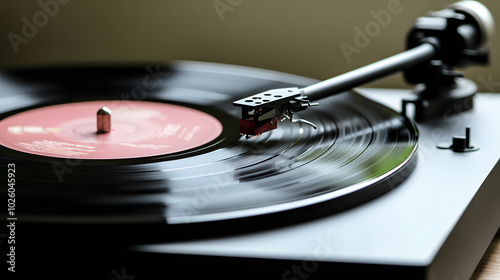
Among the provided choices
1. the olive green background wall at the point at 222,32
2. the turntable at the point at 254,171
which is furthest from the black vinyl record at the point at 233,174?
the olive green background wall at the point at 222,32

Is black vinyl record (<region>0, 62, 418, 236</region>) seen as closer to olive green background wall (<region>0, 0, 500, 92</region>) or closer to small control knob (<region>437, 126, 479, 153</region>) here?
small control knob (<region>437, 126, 479, 153</region>)

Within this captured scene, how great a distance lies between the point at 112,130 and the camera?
3.52 feet

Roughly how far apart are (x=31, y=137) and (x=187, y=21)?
0.91 metres

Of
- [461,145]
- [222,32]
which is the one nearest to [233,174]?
[461,145]

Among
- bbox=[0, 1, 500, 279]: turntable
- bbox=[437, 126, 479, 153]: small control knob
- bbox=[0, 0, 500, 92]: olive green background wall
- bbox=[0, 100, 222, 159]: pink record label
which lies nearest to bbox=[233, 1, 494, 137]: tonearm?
bbox=[0, 1, 500, 279]: turntable

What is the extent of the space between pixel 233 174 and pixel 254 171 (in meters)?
0.02

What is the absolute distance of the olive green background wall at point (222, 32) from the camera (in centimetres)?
171

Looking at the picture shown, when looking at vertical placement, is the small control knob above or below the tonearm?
below

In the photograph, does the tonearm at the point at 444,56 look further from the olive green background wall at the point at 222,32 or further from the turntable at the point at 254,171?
the olive green background wall at the point at 222,32

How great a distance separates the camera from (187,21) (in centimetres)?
187

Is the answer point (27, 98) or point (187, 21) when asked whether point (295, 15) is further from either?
point (27, 98)

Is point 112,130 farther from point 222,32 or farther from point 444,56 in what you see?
point 222,32

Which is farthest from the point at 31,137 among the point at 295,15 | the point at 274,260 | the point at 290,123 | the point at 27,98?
the point at 295,15

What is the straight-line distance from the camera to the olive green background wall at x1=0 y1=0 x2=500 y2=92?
5.61ft
